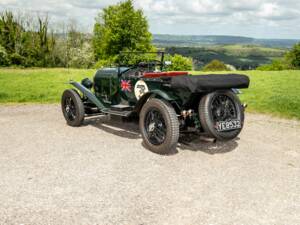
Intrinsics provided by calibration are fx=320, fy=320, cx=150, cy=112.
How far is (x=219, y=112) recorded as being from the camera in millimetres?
5793

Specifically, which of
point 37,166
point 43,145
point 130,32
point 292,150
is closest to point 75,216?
point 37,166

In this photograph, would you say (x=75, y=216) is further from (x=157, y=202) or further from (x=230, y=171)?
(x=230, y=171)

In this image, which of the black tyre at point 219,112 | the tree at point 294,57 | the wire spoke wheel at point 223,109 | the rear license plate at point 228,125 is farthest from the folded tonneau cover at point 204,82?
the tree at point 294,57

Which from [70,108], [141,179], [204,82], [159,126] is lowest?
[141,179]

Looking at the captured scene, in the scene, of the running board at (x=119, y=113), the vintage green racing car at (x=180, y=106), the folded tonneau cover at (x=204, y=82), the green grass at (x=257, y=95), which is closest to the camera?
the folded tonneau cover at (x=204, y=82)

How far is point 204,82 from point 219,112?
782 millimetres

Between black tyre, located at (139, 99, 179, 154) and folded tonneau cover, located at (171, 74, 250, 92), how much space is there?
1.52ft

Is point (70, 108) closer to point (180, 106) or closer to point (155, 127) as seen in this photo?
point (155, 127)

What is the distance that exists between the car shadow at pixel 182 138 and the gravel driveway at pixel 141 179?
2 centimetres

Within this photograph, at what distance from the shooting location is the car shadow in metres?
6.20

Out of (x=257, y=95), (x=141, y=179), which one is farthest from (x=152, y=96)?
(x=257, y=95)

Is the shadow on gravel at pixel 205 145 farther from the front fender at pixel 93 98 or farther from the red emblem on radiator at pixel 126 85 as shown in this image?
the front fender at pixel 93 98

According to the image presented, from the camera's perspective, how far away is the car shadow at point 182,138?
620 cm

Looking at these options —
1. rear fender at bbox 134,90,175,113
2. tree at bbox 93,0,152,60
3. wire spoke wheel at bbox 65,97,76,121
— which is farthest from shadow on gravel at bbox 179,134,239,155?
tree at bbox 93,0,152,60
